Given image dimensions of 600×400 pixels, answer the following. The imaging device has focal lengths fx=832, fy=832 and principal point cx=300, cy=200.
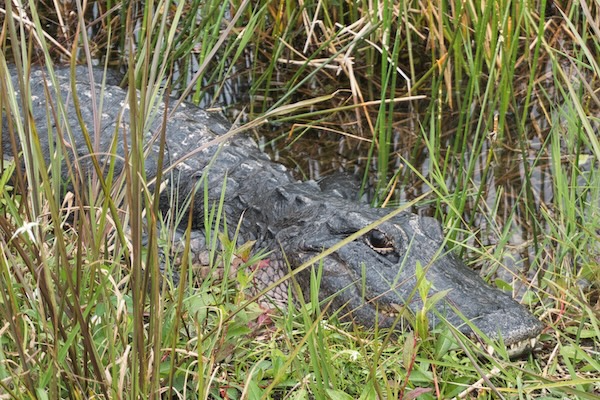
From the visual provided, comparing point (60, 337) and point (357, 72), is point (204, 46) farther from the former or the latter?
point (60, 337)

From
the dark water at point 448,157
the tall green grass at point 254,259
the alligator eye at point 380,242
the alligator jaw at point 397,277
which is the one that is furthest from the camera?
the dark water at point 448,157

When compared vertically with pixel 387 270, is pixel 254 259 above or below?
above

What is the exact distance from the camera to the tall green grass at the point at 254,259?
1.90 m

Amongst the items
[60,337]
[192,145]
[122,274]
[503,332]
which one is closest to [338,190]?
[192,145]

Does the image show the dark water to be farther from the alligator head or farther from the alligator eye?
the alligator eye

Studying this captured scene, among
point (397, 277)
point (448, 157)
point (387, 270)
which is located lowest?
point (448, 157)

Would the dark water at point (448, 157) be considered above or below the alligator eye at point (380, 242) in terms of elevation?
below

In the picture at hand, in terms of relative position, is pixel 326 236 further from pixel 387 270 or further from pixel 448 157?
pixel 448 157

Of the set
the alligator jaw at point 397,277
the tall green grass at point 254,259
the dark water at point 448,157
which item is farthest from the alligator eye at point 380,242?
the dark water at point 448,157

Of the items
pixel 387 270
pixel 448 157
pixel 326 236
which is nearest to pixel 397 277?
pixel 387 270

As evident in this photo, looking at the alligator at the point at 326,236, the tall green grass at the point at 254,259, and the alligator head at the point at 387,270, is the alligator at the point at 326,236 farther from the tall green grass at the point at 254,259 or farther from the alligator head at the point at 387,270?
the tall green grass at the point at 254,259

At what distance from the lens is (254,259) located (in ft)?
8.61

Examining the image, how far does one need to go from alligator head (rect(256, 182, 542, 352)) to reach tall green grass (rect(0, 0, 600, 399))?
12 centimetres

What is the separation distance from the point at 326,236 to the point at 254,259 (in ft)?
2.70
